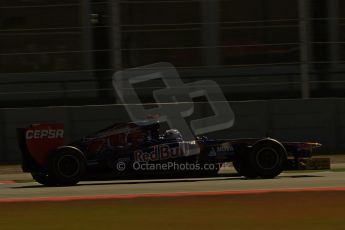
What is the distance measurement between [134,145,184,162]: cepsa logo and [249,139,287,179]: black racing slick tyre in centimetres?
137

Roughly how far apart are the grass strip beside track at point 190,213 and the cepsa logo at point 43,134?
10.7 feet

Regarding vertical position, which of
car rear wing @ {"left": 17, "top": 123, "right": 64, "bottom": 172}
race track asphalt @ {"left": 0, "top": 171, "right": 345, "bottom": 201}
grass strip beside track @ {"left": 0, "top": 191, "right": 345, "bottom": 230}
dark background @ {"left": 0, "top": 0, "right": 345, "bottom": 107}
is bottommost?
race track asphalt @ {"left": 0, "top": 171, "right": 345, "bottom": 201}

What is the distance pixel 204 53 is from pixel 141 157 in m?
10.0

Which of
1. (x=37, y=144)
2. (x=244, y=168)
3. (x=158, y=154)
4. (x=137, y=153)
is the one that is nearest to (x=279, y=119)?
(x=244, y=168)

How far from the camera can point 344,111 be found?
859 inches

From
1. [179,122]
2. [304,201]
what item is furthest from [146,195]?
[179,122]

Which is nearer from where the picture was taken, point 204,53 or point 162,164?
point 162,164

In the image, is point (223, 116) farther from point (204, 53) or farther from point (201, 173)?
point (201, 173)

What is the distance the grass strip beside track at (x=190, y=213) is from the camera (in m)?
8.55

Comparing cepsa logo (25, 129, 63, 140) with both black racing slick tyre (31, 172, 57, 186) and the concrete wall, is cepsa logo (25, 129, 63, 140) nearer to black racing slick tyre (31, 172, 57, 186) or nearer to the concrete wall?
black racing slick tyre (31, 172, 57, 186)

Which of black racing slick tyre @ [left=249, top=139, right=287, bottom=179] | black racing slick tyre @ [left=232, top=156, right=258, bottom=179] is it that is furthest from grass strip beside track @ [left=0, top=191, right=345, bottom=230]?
black racing slick tyre @ [left=232, top=156, right=258, bottom=179]

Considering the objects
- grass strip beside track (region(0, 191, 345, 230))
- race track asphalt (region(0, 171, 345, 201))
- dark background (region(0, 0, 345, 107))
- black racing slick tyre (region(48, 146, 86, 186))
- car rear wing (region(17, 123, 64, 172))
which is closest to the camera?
grass strip beside track (region(0, 191, 345, 230))

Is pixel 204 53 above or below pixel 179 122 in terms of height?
above

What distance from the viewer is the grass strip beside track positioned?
855cm
